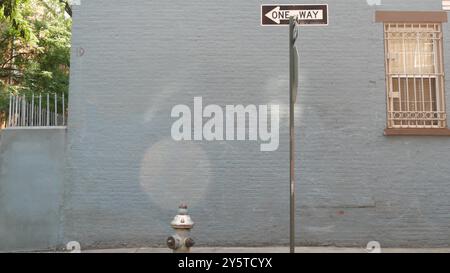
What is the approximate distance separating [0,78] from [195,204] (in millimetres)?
12753

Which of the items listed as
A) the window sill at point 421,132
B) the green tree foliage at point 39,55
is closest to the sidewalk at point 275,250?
the window sill at point 421,132

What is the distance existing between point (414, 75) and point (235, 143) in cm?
360

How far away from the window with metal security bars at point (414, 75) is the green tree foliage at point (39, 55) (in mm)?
12107

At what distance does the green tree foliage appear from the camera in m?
16.7

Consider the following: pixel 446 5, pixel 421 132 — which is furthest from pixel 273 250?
pixel 446 5

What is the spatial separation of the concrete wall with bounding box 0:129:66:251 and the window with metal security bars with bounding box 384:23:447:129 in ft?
20.3

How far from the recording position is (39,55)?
17.3 meters

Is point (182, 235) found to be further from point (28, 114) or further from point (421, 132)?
point (421, 132)

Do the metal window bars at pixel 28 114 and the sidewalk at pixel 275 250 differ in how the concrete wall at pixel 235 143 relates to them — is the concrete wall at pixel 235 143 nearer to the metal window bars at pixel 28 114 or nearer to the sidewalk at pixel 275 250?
the sidewalk at pixel 275 250

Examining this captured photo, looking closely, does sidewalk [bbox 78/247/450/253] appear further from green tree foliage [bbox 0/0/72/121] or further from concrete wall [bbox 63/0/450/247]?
green tree foliage [bbox 0/0/72/121]

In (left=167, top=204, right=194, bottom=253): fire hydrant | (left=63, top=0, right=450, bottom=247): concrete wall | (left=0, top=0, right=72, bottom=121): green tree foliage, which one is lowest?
(left=167, top=204, right=194, bottom=253): fire hydrant

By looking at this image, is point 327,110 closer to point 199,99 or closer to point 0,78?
point 199,99

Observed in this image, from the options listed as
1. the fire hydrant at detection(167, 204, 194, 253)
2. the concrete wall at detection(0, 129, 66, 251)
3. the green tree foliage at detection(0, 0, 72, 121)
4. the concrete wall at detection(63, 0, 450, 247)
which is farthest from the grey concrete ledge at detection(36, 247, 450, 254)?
the green tree foliage at detection(0, 0, 72, 121)
